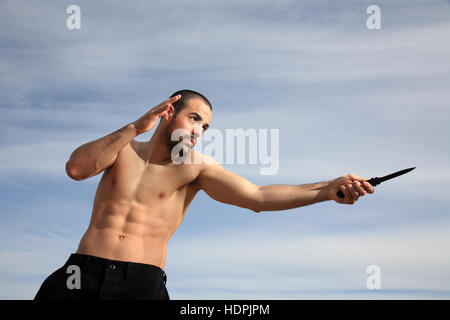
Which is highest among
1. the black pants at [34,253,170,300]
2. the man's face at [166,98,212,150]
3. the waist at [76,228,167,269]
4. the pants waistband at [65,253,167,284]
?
the man's face at [166,98,212,150]

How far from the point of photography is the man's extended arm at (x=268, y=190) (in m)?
7.94

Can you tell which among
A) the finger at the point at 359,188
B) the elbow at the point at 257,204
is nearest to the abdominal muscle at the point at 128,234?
the elbow at the point at 257,204

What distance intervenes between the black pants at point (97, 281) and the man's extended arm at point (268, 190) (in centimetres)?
178

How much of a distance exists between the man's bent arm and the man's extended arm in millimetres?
1652

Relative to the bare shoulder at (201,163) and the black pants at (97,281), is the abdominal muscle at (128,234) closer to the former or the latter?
the black pants at (97,281)

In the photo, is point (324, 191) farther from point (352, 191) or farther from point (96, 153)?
point (96, 153)

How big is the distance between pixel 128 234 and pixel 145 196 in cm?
69

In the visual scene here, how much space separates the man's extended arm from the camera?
7.94 m

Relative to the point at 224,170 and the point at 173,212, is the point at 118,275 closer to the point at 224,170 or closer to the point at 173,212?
the point at 173,212

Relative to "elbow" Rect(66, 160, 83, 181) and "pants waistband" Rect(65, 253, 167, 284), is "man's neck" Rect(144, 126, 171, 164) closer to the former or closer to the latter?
"elbow" Rect(66, 160, 83, 181)

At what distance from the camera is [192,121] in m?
9.20

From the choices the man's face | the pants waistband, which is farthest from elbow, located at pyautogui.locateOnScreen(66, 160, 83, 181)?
the man's face

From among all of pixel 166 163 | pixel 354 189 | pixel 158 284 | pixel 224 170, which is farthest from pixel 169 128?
pixel 354 189
